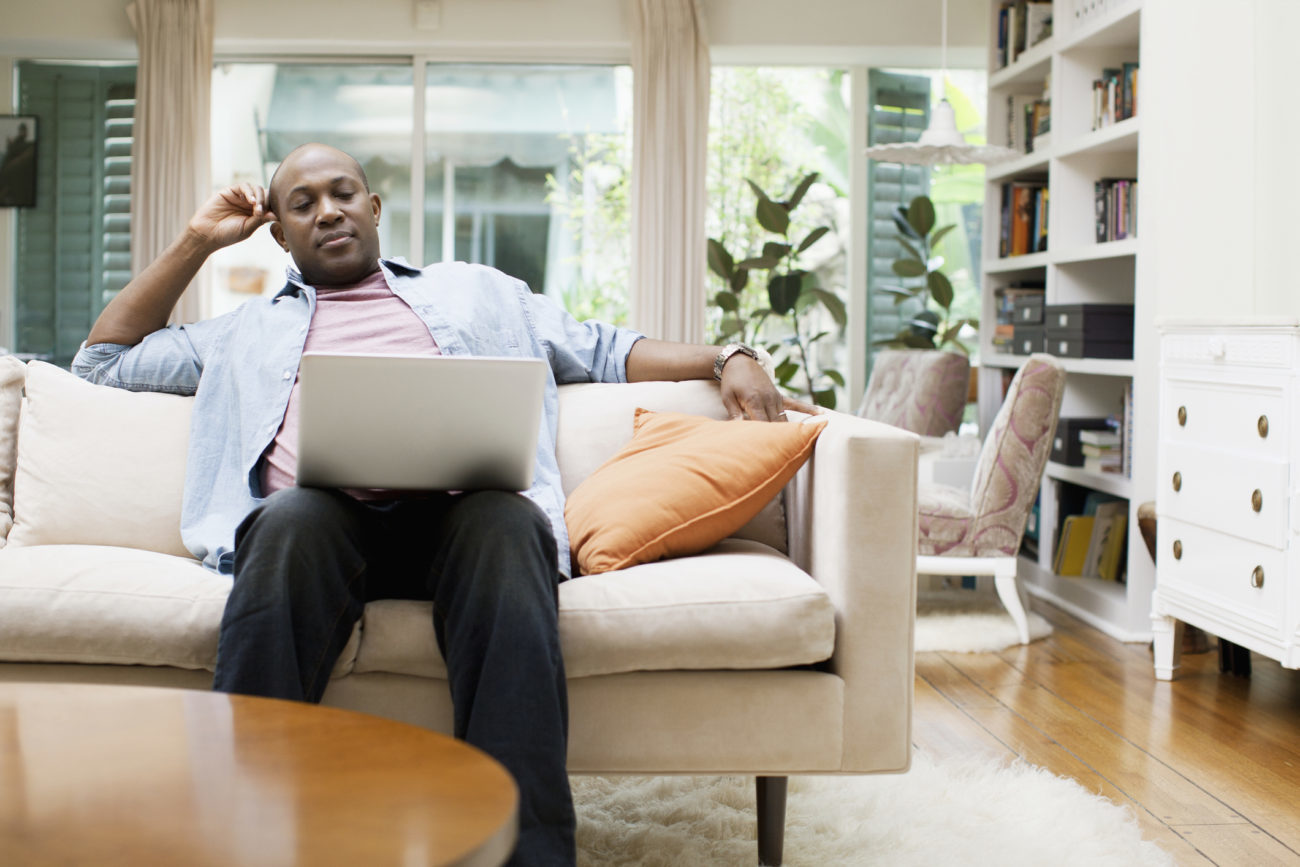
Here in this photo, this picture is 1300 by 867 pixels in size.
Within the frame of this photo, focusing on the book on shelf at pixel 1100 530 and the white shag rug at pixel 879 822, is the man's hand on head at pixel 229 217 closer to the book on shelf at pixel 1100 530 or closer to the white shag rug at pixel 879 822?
the white shag rug at pixel 879 822

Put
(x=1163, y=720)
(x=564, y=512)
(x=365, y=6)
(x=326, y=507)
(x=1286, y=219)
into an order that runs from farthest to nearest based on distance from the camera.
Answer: (x=365, y=6)
(x=1286, y=219)
(x=1163, y=720)
(x=564, y=512)
(x=326, y=507)

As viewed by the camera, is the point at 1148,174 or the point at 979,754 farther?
the point at 1148,174

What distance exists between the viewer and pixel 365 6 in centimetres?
487

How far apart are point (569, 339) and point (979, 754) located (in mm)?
1119

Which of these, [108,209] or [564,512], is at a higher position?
[108,209]

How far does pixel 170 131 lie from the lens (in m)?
4.88

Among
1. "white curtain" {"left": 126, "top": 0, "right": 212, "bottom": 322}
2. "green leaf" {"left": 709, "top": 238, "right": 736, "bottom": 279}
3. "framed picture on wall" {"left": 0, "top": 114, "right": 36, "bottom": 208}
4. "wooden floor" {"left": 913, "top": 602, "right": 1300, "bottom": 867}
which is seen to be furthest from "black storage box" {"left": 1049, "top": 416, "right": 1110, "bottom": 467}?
"framed picture on wall" {"left": 0, "top": 114, "right": 36, "bottom": 208}

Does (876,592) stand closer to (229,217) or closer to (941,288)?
(229,217)

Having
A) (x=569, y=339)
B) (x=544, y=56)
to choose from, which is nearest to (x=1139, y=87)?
(x=569, y=339)

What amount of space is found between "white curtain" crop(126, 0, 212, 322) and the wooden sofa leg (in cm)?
386

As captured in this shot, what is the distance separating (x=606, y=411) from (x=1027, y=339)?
7.67 ft

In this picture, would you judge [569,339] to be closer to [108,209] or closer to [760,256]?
[760,256]

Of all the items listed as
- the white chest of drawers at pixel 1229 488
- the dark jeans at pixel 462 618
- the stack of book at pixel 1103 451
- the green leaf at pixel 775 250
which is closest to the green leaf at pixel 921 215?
the green leaf at pixel 775 250

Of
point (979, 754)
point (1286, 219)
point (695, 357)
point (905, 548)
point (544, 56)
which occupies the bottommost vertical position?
point (979, 754)
